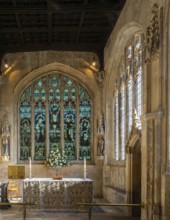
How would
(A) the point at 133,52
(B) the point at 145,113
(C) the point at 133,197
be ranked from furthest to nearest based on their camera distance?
(A) the point at 133,52 → (C) the point at 133,197 → (B) the point at 145,113

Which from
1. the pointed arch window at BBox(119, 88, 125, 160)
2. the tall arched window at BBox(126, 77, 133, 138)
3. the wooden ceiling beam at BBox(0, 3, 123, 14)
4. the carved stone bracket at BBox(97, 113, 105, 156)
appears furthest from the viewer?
the carved stone bracket at BBox(97, 113, 105, 156)

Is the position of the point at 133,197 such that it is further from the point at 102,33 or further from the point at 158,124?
the point at 102,33

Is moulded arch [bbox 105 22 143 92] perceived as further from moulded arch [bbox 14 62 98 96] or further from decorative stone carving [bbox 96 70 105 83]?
moulded arch [bbox 14 62 98 96]

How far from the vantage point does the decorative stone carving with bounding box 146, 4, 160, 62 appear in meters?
Result: 9.10

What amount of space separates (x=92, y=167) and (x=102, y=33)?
5.11 meters

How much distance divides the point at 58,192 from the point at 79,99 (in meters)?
5.44

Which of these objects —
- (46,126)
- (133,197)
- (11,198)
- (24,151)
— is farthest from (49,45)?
(133,197)

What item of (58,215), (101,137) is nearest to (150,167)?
(58,215)

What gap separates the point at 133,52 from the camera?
1333cm

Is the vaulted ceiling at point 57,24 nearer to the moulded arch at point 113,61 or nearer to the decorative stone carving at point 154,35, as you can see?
the moulded arch at point 113,61

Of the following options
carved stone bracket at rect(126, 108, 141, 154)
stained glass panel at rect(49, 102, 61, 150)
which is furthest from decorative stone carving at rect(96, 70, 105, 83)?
carved stone bracket at rect(126, 108, 141, 154)

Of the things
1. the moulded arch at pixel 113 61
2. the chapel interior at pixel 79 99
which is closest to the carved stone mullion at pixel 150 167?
the chapel interior at pixel 79 99

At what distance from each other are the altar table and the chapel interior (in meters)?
0.03

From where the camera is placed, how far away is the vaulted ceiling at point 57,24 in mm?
13117
